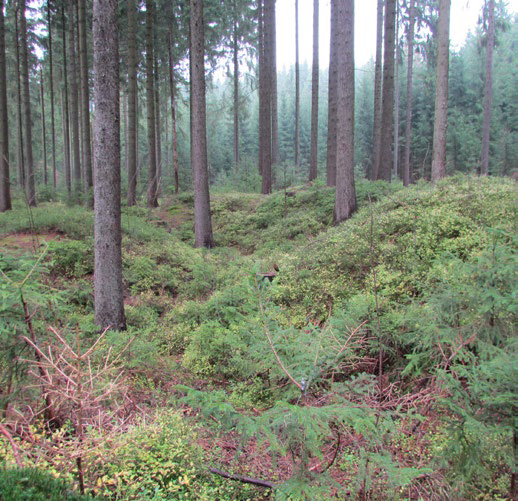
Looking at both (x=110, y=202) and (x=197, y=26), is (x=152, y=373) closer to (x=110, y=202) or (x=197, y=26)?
(x=110, y=202)

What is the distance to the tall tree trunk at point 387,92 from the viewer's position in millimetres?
15375

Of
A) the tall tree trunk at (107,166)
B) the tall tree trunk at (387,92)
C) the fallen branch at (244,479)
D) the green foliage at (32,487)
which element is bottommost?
the fallen branch at (244,479)

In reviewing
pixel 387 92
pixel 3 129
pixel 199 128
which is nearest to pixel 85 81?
pixel 3 129

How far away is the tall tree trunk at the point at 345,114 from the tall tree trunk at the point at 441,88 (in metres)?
2.48

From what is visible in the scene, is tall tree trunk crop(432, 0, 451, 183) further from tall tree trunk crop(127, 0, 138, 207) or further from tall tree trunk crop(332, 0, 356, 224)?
tall tree trunk crop(127, 0, 138, 207)

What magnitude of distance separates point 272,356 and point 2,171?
15.6 m

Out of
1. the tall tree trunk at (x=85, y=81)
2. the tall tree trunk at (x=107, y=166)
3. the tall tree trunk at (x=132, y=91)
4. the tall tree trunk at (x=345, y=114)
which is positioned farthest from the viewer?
the tall tree trunk at (x=132, y=91)

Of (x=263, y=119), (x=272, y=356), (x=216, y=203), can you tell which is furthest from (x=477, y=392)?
(x=263, y=119)

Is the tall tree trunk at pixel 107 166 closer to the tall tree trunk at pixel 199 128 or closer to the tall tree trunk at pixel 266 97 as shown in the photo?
the tall tree trunk at pixel 199 128

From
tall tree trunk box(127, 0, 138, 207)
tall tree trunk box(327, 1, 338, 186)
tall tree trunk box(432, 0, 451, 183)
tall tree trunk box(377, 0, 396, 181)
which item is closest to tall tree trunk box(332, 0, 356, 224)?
tall tree trunk box(432, 0, 451, 183)

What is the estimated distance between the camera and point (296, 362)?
2.73 m

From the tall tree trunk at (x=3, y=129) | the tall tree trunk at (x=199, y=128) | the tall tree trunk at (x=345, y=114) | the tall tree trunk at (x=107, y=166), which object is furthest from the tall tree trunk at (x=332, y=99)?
the tall tree trunk at (x=3, y=129)

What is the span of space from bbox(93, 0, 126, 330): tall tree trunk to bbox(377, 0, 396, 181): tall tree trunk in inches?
495

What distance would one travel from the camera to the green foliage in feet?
7.32
